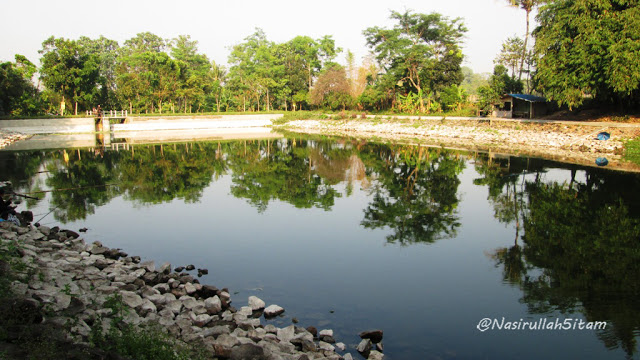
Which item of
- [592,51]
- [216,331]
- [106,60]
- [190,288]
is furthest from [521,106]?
[106,60]

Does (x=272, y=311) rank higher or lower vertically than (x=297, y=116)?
lower

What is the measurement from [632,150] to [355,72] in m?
35.2

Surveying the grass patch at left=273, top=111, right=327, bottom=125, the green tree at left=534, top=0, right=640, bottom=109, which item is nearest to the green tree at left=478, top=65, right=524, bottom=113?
the green tree at left=534, top=0, right=640, bottom=109

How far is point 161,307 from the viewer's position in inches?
234

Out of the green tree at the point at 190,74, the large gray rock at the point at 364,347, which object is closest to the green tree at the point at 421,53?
the green tree at the point at 190,74

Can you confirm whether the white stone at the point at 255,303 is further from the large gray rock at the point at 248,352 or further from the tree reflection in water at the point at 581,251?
the tree reflection in water at the point at 581,251

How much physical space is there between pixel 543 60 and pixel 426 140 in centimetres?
939

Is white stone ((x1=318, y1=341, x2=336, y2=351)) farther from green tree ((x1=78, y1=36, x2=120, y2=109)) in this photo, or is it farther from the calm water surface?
green tree ((x1=78, y1=36, x2=120, y2=109))

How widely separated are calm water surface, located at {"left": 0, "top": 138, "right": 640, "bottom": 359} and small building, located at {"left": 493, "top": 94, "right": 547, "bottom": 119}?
13601 millimetres

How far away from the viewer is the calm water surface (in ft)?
20.3

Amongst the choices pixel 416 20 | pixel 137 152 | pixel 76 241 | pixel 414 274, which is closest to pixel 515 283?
pixel 414 274

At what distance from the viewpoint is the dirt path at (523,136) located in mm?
22094

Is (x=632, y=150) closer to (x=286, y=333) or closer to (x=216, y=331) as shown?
(x=286, y=333)

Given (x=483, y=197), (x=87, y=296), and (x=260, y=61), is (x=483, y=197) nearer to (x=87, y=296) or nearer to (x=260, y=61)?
(x=87, y=296)
